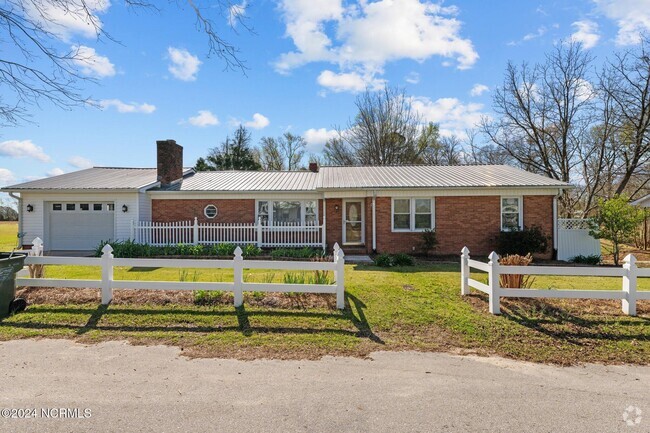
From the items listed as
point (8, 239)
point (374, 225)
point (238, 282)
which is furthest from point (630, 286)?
point (8, 239)

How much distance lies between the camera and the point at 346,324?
233 inches

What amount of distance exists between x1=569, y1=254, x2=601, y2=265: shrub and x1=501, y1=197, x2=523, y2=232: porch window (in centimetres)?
249

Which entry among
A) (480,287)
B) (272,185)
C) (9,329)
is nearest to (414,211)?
(272,185)

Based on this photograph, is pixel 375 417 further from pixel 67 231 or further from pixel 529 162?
pixel 529 162

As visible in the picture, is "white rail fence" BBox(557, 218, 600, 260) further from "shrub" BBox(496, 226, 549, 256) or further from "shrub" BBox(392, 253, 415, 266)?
"shrub" BBox(392, 253, 415, 266)

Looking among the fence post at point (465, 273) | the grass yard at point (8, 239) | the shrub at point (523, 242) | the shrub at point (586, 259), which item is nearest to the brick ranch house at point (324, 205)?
the shrub at point (523, 242)

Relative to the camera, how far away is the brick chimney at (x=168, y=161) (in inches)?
712

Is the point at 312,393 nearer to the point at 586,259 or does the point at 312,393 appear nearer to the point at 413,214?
the point at 413,214

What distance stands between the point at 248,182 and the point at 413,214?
8.20m

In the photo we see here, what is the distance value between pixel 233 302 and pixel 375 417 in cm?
413

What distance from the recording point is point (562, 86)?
24.5 metres

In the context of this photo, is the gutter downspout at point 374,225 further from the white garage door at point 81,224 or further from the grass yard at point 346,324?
the white garage door at point 81,224

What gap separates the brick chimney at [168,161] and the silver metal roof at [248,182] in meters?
0.60

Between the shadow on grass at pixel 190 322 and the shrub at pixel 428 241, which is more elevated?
the shrub at pixel 428 241
